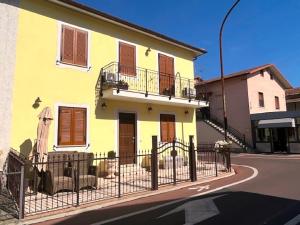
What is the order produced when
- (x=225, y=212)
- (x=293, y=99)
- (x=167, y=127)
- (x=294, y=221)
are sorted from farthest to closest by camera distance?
(x=293, y=99) < (x=167, y=127) < (x=225, y=212) < (x=294, y=221)

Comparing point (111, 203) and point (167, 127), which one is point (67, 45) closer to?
point (167, 127)

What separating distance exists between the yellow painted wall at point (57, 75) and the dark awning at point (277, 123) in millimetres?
14595

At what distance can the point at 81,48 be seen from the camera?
13273mm

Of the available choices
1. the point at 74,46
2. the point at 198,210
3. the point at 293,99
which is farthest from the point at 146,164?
the point at 293,99

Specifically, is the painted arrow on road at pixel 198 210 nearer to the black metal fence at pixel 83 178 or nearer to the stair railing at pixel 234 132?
the black metal fence at pixel 83 178

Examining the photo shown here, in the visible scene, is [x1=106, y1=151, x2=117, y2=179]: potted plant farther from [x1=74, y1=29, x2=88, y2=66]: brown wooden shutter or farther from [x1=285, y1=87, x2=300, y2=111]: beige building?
[x1=285, y1=87, x2=300, y2=111]: beige building

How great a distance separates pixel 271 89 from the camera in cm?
3319

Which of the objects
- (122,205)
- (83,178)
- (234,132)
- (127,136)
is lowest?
(122,205)

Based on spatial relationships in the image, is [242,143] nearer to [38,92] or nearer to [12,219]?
[38,92]

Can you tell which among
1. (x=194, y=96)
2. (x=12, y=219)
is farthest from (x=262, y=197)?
(x=194, y=96)

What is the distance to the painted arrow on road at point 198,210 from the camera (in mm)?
6671

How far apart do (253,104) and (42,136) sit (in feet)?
79.2

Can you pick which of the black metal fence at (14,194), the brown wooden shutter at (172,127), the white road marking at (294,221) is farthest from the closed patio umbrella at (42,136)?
the brown wooden shutter at (172,127)

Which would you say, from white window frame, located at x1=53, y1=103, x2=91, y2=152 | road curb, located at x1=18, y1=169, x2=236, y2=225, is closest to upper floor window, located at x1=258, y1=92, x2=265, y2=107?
road curb, located at x1=18, y1=169, x2=236, y2=225
